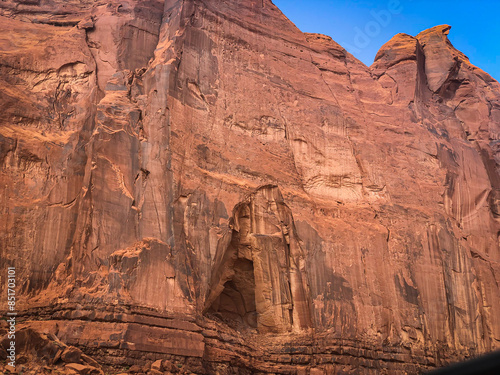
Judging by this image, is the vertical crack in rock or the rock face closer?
the rock face

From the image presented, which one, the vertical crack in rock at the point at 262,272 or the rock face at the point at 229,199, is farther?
the vertical crack in rock at the point at 262,272

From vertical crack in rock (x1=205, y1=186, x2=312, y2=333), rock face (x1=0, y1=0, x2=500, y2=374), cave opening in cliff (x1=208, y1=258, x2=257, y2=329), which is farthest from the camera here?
cave opening in cliff (x1=208, y1=258, x2=257, y2=329)

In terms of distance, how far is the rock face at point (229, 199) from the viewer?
74.2 ft

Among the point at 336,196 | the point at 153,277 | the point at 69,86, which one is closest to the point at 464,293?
the point at 336,196

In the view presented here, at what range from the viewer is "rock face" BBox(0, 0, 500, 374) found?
74.2 feet

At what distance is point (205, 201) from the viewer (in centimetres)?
2597

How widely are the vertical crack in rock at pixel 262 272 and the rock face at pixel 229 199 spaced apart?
8 cm

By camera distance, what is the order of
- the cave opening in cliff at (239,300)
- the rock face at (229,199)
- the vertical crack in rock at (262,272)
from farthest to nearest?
1. the cave opening in cliff at (239,300)
2. the vertical crack in rock at (262,272)
3. the rock face at (229,199)

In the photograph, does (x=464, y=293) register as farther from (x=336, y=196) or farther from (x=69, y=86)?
(x=69, y=86)

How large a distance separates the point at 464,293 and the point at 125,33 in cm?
2224

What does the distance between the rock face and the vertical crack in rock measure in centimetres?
8

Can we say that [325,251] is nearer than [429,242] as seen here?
Yes

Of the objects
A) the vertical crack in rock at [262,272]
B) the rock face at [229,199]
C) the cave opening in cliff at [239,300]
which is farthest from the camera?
the cave opening in cliff at [239,300]

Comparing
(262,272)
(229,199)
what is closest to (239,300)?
(262,272)
